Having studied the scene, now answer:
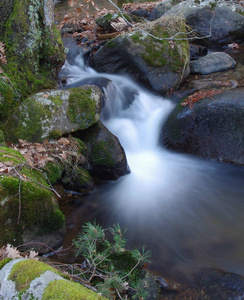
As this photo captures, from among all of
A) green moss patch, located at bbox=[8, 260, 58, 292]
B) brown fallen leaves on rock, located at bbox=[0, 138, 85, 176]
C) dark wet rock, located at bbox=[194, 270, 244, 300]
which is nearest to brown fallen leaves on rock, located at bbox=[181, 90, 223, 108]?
brown fallen leaves on rock, located at bbox=[0, 138, 85, 176]

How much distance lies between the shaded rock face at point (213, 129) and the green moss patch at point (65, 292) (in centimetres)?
471

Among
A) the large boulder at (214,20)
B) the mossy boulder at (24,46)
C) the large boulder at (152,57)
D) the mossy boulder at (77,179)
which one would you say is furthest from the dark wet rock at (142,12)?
the mossy boulder at (77,179)

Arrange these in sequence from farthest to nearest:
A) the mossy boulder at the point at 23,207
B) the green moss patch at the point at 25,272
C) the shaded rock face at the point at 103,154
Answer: the shaded rock face at the point at 103,154 < the mossy boulder at the point at 23,207 < the green moss patch at the point at 25,272

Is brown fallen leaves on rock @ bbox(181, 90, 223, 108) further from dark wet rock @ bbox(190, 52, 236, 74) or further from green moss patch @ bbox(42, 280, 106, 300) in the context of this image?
green moss patch @ bbox(42, 280, 106, 300)

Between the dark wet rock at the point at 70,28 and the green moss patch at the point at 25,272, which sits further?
the dark wet rock at the point at 70,28

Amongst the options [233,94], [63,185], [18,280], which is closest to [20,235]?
[18,280]

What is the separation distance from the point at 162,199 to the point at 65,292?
3.68 metres

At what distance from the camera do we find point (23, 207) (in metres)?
3.28

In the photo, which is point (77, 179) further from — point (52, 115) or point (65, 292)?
point (65, 292)

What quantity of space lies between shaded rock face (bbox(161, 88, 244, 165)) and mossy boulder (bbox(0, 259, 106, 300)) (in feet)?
15.3

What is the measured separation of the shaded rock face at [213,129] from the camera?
5.66m

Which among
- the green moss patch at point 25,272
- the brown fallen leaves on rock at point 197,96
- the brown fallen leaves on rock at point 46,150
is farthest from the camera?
the brown fallen leaves on rock at point 197,96

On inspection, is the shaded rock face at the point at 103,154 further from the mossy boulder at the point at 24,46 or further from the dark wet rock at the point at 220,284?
the dark wet rock at the point at 220,284

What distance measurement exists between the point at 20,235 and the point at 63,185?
6.24 ft
